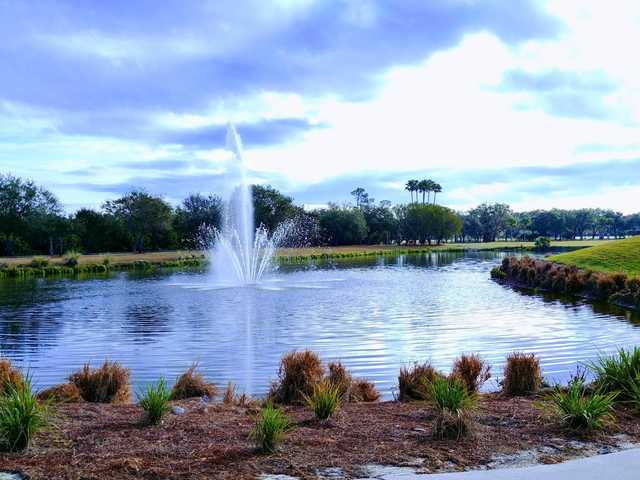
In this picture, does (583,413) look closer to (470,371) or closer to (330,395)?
(470,371)

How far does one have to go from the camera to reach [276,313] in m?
25.3

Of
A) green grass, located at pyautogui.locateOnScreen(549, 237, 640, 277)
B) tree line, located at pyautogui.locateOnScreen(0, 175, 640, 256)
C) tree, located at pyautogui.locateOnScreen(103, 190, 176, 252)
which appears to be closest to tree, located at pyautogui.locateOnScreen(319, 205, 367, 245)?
tree line, located at pyautogui.locateOnScreen(0, 175, 640, 256)

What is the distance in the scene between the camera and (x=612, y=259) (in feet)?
127

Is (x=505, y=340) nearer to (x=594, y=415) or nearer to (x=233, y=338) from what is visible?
(x=233, y=338)

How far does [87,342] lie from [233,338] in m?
4.45

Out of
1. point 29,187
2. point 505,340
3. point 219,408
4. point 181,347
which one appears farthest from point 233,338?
point 29,187

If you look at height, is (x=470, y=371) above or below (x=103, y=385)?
above

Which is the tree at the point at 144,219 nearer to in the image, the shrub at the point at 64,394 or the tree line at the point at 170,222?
the tree line at the point at 170,222

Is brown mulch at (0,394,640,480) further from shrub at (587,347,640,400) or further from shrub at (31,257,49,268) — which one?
shrub at (31,257,49,268)

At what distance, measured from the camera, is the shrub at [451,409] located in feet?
23.7

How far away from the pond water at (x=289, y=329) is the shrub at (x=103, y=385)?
104 inches

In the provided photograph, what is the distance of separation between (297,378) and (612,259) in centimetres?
3419

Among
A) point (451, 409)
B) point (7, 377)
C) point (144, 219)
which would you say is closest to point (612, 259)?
point (451, 409)

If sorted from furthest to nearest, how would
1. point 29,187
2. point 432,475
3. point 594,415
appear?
point 29,187 < point 594,415 < point 432,475
